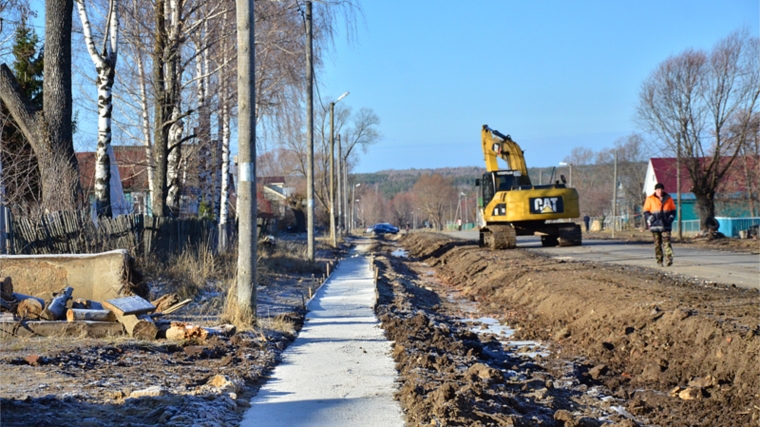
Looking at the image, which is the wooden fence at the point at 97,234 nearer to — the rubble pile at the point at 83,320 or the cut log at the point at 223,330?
the rubble pile at the point at 83,320

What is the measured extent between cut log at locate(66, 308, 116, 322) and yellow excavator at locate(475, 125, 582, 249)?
19690 millimetres

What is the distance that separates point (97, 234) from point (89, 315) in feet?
17.6

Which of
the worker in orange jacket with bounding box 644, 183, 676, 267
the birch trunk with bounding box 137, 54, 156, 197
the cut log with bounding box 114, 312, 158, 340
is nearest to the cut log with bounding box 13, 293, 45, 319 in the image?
the cut log with bounding box 114, 312, 158, 340

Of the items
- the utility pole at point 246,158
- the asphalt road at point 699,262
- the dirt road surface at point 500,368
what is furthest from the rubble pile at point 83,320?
the asphalt road at point 699,262

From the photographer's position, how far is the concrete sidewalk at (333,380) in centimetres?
596

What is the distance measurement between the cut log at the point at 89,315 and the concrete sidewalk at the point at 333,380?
2176mm

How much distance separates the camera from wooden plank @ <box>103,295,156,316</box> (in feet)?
29.2

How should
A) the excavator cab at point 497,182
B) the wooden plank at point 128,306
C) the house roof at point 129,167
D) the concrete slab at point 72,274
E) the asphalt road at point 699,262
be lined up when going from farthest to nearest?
1. the excavator cab at point 497,182
2. the house roof at point 129,167
3. the asphalt road at point 699,262
4. the concrete slab at point 72,274
5. the wooden plank at point 128,306

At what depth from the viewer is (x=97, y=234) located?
14.0 meters

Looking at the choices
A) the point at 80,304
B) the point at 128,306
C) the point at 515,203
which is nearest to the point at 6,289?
the point at 80,304

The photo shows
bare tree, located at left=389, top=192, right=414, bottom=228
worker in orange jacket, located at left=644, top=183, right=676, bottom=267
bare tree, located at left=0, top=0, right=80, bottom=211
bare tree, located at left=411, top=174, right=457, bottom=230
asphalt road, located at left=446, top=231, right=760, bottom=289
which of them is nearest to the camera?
bare tree, located at left=0, top=0, right=80, bottom=211

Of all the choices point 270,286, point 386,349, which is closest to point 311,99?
point 270,286

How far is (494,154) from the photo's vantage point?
3017cm

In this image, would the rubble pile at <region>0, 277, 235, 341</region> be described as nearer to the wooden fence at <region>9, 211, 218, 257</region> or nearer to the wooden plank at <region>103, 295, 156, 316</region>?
the wooden plank at <region>103, 295, 156, 316</region>
